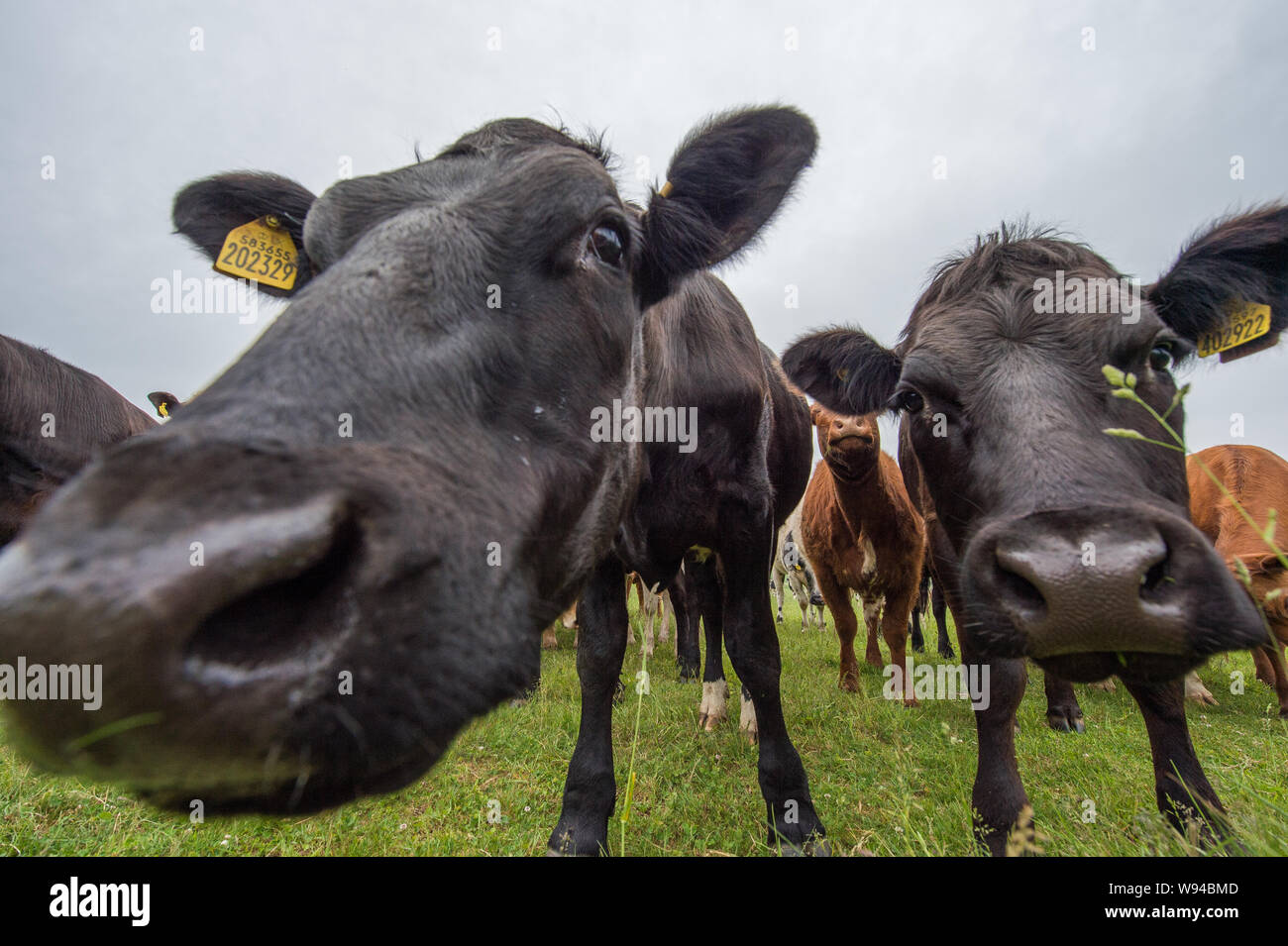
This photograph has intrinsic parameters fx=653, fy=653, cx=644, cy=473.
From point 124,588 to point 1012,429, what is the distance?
280 cm

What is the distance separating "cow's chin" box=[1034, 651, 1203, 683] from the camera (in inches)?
82.8

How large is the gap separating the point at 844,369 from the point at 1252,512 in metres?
6.09

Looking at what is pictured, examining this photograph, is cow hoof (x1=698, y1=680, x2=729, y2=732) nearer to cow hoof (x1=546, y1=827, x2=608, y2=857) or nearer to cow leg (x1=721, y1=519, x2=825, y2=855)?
cow leg (x1=721, y1=519, x2=825, y2=855)

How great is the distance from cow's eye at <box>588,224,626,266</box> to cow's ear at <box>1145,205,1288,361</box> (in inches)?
114

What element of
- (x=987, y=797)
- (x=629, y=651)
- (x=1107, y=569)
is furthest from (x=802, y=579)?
(x=1107, y=569)

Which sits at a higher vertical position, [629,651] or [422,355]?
[422,355]

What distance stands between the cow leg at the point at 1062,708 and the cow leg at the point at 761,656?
3306 millimetres

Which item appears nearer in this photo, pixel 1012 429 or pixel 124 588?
pixel 124 588

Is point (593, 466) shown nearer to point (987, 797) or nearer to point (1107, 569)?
point (1107, 569)

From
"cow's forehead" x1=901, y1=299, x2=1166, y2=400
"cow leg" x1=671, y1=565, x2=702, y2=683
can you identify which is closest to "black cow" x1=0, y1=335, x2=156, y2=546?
"cow leg" x1=671, y1=565, x2=702, y2=683

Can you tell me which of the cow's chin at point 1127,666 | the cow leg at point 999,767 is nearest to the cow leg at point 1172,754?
the cow leg at point 999,767

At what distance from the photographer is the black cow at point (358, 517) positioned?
85cm
